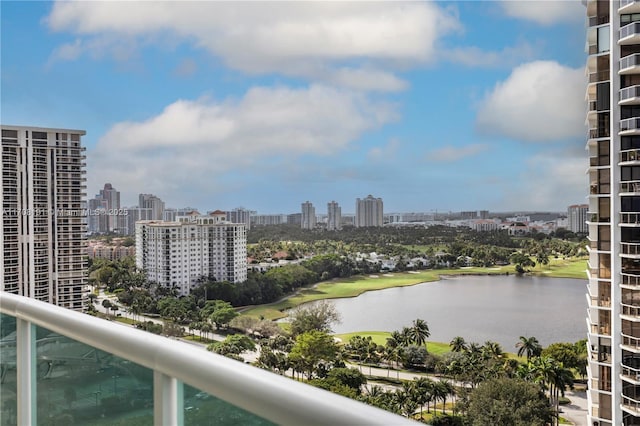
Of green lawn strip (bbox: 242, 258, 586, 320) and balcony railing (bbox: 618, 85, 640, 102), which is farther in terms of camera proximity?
green lawn strip (bbox: 242, 258, 586, 320)

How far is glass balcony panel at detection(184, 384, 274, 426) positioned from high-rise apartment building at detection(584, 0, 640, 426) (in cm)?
446

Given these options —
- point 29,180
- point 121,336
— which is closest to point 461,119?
point 29,180

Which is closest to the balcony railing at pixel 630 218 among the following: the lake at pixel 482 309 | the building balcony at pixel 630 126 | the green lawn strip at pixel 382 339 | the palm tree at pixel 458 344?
the building balcony at pixel 630 126

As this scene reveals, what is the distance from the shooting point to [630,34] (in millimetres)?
4551

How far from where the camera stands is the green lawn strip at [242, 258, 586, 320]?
19.6 feet

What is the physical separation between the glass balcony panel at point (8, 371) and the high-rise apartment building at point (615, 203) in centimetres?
436

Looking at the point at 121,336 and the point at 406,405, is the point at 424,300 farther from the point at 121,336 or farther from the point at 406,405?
the point at 121,336

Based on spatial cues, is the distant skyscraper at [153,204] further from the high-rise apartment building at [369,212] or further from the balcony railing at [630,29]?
the balcony railing at [630,29]

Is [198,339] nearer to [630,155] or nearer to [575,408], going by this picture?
[575,408]

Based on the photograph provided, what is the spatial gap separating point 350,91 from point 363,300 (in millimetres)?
3035

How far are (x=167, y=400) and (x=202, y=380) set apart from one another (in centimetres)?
11

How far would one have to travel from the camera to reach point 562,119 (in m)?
6.46

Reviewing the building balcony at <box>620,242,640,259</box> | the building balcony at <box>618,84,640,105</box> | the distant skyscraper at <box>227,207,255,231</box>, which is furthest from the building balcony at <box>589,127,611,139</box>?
the distant skyscraper at <box>227,207,255,231</box>

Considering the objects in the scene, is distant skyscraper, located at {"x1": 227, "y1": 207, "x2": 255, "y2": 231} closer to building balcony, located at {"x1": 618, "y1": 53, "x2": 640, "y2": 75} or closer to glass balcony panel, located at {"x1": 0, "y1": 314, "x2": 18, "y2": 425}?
building balcony, located at {"x1": 618, "y1": 53, "x2": 640, "y2": 75}
